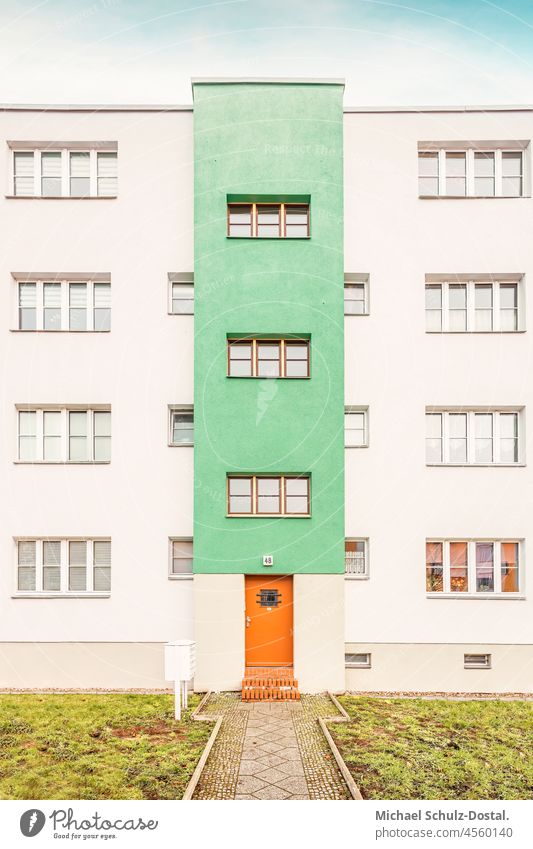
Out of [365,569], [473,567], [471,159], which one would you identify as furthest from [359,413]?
[471,159]

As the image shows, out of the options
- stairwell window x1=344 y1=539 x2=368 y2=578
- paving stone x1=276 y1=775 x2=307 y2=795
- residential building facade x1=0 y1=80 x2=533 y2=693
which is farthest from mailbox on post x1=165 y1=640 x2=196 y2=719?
stairwell window x1=344 y1=539 x2=368 y2=578

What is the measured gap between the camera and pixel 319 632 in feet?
38.0

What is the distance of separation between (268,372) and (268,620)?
201 inches

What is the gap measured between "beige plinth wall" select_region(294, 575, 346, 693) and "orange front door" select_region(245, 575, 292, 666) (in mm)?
288

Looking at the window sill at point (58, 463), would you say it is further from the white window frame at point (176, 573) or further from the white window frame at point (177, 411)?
the white window frame at point (176, 573)

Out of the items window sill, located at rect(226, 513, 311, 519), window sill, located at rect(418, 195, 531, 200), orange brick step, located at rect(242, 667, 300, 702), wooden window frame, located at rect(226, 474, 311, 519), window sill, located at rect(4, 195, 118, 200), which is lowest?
orange brick step, located at rect(242, 667, 300, 702)

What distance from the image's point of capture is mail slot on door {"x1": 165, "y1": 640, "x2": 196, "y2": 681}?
995cm

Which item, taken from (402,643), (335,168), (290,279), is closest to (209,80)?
(335,168)

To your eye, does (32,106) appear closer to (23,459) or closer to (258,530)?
(23,459)

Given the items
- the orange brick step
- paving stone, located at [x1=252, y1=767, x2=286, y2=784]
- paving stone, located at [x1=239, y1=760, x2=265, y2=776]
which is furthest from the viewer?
the orange brick step

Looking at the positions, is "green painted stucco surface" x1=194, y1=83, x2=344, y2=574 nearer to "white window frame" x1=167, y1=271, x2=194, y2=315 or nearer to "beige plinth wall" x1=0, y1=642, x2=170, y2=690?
Result: "white window frame" x1=167, y1=271, x2=194, y2=315

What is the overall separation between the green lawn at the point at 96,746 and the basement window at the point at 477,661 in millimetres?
5558

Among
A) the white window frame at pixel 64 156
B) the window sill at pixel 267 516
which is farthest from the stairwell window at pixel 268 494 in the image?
the white window frame at pixel 64 156

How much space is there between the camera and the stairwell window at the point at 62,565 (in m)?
12.1
